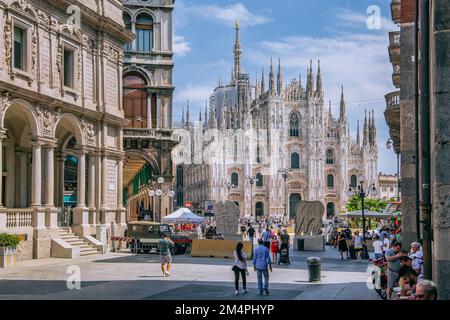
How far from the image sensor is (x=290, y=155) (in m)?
122

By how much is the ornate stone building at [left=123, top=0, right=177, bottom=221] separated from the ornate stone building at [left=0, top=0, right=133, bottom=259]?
46.8 ft

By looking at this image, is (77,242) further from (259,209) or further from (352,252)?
(259,209)

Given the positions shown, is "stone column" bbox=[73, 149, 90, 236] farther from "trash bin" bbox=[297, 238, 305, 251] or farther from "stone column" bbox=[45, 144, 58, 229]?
"trash bin" bbox=[297, 238, 305, 251]

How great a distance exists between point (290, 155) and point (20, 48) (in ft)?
313

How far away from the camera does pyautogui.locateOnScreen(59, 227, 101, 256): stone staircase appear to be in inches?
1211

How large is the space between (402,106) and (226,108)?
114822 mm

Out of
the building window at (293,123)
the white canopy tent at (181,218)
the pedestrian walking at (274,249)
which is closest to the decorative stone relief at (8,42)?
the pedestrian walking at (274,249)

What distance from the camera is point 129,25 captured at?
52.8 m

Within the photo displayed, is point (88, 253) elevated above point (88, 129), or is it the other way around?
point (88, 129)

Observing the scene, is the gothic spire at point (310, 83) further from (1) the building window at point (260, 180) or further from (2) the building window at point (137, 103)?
(2) the building window at point (137, 103)

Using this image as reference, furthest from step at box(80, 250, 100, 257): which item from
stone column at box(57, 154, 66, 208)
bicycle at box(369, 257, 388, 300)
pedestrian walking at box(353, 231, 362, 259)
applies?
bicycle at box(369, 257, 388, 300)

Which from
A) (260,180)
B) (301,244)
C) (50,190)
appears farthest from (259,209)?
(50,190)

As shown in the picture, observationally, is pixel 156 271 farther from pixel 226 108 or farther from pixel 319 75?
pixel 226 108
